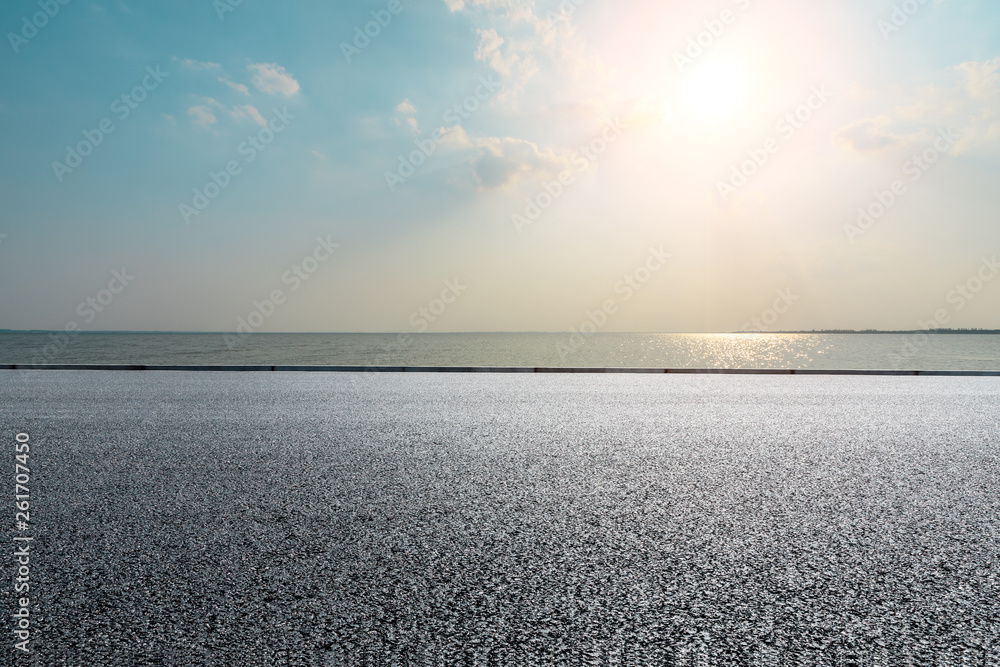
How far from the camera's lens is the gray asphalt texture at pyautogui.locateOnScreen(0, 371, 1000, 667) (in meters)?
2.42

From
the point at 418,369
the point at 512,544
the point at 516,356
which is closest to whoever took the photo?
the point at 512,544

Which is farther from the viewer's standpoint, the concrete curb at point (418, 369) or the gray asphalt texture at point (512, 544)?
the concrete curb at point (418, 369)

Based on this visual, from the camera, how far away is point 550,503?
430cm

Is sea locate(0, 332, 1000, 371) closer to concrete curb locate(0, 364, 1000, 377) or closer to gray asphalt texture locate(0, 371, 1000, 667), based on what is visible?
concrete curb locate(0, 364, 1000, 377)

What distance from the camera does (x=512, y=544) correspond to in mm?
3457

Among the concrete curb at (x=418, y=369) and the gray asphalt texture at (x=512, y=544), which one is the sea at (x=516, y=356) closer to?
the concrete curb at (x=418, y=369)

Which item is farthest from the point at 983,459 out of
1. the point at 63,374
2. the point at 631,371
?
the point at 63,374

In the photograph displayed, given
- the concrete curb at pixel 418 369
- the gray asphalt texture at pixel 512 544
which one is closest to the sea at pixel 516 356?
the concrete curb at pixel 418 369

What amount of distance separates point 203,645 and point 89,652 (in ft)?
1.54

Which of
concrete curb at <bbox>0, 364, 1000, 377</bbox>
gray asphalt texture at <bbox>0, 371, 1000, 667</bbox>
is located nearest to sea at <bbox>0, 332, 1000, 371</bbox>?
concrete curb at <bbox>0, 364, 1000, 377</bbox>

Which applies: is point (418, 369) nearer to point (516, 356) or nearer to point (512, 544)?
point (512, 544)

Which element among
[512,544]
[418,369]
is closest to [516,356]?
[418,369]

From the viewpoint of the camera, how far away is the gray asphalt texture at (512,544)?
2.42 m

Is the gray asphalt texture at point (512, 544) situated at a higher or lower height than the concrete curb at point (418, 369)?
lower
